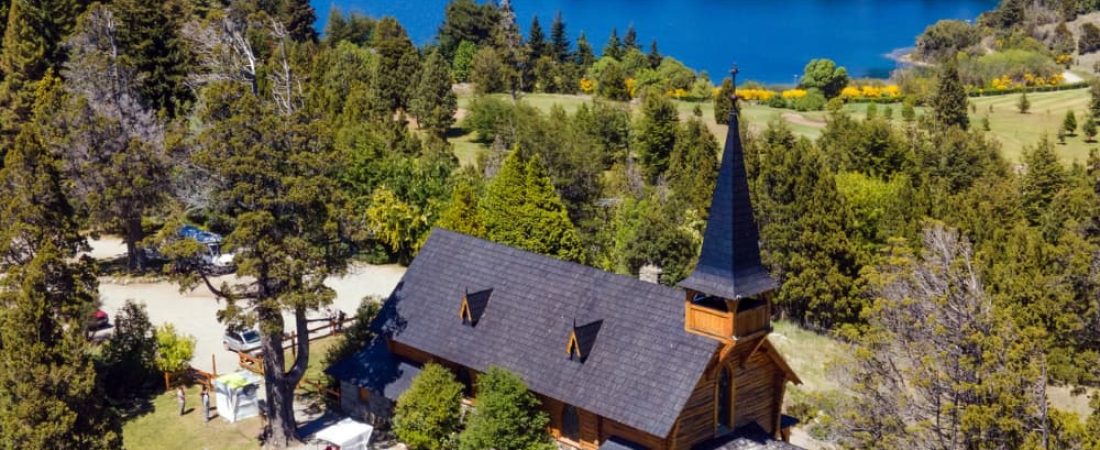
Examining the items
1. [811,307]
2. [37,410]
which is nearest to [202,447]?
[37,410]

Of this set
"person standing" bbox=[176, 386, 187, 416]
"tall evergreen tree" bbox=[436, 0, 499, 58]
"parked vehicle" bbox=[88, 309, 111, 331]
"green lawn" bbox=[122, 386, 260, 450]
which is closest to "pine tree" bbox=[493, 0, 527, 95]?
"tall evergreen tree" bbox=[436, 0, 499, 58]

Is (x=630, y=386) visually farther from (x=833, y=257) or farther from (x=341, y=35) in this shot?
(x=341, y=35)

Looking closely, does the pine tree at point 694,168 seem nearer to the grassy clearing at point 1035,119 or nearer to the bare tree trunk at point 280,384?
the bare tree trunk at point 280,384

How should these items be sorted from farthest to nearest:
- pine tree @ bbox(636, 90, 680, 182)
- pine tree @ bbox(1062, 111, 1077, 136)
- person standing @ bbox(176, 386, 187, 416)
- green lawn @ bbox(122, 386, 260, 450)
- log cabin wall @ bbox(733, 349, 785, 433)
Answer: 1. pine tree @ bbox(1062, 111, 1077, 136)
2. pine tree @ bbox(636, 90, 680, 182)
3. person standing @ bbox(176, 386, 187, 416)
4. green lawn @ bbox(122, 386, 260, 450)
5. log cabin wall @ bbox(733, 349, 785, 433)

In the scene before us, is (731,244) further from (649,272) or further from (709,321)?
(649,272)

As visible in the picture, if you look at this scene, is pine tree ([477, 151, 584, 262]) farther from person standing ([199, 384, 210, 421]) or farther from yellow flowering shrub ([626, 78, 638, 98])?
yellow flowering shrub ([626, 78, 638, 98])

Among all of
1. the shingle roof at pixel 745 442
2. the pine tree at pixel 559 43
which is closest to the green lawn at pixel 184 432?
the shingle roof at pixel 745 442

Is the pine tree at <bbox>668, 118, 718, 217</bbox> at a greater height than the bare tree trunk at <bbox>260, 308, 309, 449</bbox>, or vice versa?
the pine tree at <bbox>668, 118, 718, 217</bbox>
